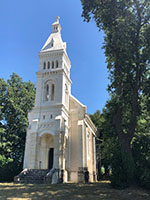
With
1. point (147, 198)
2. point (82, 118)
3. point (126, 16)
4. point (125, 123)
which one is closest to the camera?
point (147, 198)

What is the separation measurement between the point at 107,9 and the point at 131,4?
1.97 meters

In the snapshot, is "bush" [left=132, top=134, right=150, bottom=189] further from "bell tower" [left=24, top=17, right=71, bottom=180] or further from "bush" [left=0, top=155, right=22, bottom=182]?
"bush" [left=0, top=155, right=22, bottom=182]

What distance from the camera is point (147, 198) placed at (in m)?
11.1

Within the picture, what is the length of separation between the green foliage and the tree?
18.6m

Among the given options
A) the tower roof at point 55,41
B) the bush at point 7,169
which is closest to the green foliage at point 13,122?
the bush at point 7,169

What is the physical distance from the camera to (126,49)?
15266 millimetres

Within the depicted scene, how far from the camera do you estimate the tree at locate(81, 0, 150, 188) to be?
15273 mm

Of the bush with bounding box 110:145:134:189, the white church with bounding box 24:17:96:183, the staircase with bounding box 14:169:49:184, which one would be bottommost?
the staircase with bounding box 14:169:49:184

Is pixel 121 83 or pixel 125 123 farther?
pixel 125 123

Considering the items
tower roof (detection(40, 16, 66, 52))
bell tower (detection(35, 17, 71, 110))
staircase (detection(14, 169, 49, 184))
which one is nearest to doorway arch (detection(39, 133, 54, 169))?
staircase (detection(14, 169, 49, 184))

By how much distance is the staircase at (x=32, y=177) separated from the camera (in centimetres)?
2073

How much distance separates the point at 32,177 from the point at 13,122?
1210cm

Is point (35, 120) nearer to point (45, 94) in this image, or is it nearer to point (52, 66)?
point (45, 94)

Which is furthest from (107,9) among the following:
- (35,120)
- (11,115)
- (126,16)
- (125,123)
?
(11,115)
